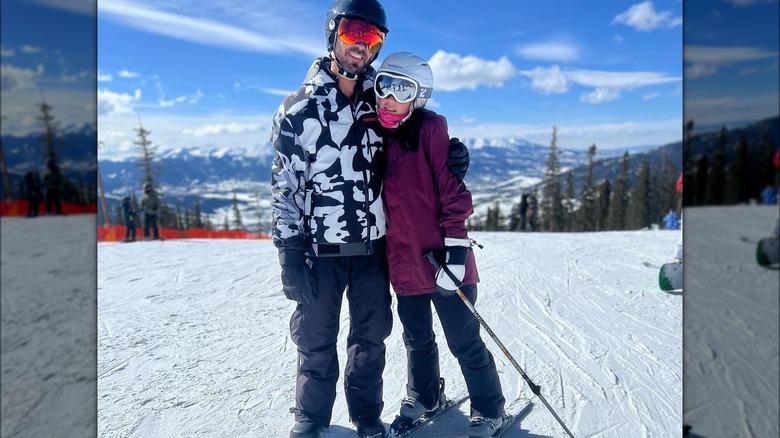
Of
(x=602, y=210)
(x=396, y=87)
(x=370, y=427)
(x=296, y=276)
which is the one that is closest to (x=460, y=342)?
(x=370, y=427)

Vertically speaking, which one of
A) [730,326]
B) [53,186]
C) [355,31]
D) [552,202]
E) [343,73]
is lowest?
[730,326]

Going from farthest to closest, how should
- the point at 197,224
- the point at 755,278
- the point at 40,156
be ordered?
the point at 197,224 < the point at 40,156 < the point at 755,278

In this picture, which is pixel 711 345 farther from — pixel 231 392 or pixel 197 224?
pixel 197 224

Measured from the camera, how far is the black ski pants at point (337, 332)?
2.61 m

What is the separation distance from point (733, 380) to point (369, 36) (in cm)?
218

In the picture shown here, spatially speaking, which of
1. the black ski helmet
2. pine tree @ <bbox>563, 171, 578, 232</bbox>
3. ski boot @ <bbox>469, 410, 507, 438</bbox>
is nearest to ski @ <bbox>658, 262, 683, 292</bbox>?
ski boot @ <bbox>469, 410, 507, 438</bbox>

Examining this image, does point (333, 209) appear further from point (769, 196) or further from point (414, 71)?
point (769, 196)

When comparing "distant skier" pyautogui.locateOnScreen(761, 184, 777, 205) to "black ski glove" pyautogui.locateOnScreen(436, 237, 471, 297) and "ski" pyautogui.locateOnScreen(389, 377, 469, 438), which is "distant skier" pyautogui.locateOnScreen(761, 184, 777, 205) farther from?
"ski" pyautogui.locateOnScreen(389, 377, 469, 438)

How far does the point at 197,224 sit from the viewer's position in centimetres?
5147

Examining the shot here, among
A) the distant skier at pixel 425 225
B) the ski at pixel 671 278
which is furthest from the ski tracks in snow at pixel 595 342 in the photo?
the distant skier at pixel 425 225

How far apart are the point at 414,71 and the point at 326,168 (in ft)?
2.13

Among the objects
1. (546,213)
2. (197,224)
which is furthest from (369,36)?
(197,224)

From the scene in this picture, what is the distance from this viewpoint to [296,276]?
248 centimetres

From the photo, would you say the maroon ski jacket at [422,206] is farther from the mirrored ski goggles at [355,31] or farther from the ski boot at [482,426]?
the ski boot at [482,426]
